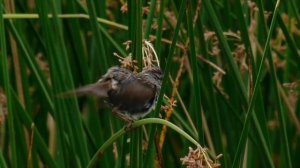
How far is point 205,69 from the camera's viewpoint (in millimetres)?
2939

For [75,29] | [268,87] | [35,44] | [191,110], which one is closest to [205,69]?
[191,110]

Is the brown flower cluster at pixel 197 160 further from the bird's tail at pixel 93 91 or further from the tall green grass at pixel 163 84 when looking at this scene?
the bird's tail at pixel 93 91

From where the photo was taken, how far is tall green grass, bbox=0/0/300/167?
2.33 metres

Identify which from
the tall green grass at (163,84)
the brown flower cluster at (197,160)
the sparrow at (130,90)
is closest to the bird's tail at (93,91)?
the sparrow at (130,90)

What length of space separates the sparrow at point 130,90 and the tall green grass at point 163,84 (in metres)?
0.05

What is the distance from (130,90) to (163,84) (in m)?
0.16

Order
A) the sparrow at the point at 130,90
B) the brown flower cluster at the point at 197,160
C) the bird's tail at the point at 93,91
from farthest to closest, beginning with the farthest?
the sparrow at the point at 130,90, the bird's tail at the point at 93,91, the brown flower cluster at the point at 197,160

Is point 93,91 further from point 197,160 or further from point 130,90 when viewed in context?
point 197,160

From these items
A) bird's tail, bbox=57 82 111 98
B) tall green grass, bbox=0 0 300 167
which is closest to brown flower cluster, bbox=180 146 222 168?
tall green grass, bbox=0 0 300 167

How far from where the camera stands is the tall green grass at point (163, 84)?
2.33 meters

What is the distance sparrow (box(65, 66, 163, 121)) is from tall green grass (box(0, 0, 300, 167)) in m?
0.05

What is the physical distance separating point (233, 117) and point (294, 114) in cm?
29

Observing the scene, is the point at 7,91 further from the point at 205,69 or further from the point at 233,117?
the point at 233,117

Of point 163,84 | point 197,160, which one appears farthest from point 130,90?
point 197,160
